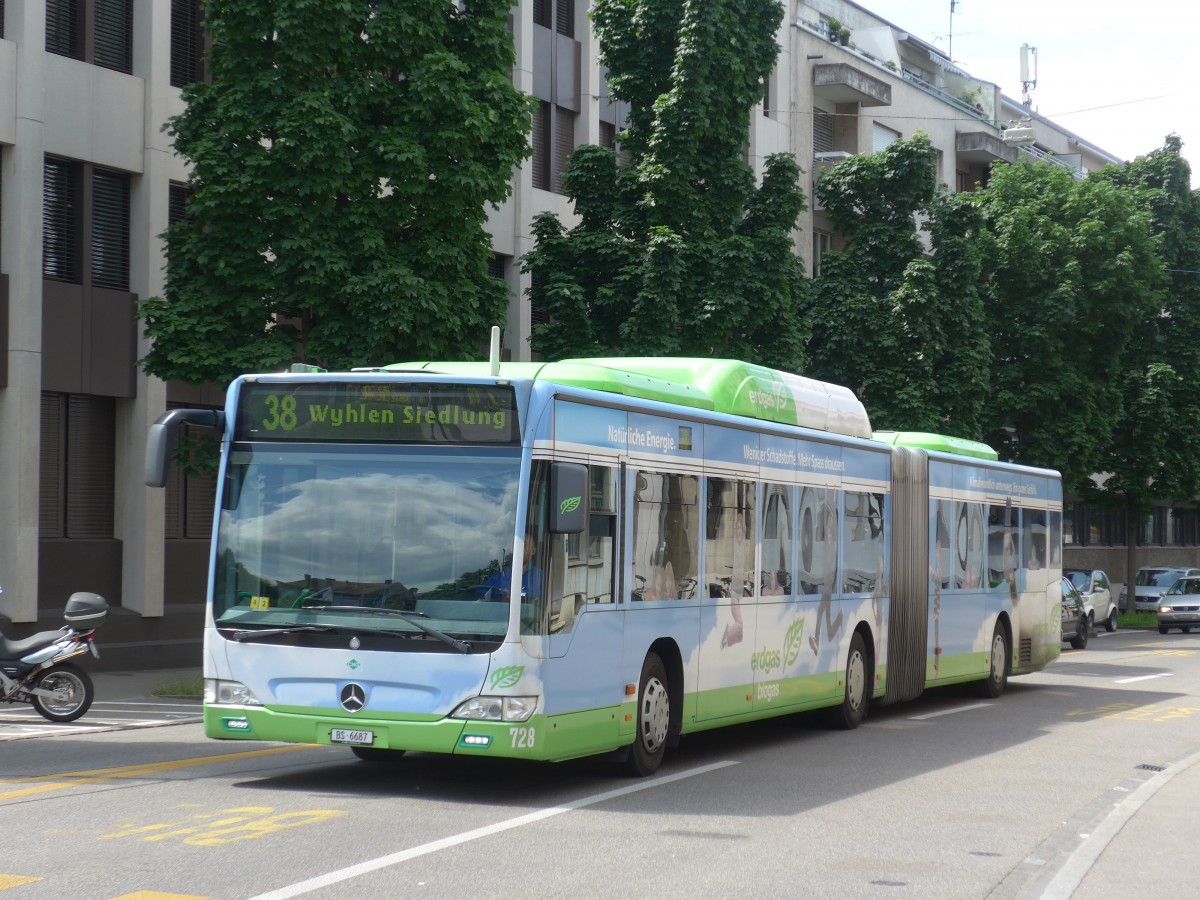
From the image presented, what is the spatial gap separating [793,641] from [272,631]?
5657mm

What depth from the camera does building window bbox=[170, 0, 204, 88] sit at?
2502cm

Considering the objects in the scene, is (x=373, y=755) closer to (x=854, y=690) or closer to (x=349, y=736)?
(x=349, y=736)

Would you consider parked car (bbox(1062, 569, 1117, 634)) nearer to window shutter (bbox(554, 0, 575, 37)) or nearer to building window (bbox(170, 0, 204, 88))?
window shutter (bbox(554, 0, 575, 37))

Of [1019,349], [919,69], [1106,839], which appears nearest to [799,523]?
[1106,839]

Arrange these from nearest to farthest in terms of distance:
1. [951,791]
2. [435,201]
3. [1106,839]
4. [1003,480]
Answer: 1. [1106,839]
2. [951,791]
3. [435,201]
4. [1003,480]

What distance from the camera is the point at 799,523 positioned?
15.0 metres

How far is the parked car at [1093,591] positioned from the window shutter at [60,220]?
25738mm

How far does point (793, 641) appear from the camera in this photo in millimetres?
14781

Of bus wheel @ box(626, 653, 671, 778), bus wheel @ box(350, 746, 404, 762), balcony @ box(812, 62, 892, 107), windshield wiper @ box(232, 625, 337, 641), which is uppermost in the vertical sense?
balcony @ box(812, 62, 892, 107)

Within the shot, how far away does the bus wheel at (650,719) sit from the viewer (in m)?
11.8

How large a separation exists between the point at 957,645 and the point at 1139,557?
5491 cm

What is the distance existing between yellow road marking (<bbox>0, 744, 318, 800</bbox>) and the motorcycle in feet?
11.4

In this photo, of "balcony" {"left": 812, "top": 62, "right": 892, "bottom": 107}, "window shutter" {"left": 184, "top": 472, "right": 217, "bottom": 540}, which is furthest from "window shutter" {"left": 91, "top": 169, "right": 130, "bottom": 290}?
"balcony" {"left": 812, "top": 62, "right": 892, "bottom": 107}

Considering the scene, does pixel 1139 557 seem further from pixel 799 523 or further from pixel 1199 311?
pixel 799 523
